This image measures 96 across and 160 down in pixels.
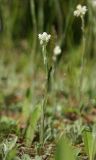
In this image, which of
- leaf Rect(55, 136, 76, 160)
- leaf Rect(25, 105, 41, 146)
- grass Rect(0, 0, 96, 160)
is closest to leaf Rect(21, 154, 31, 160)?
grass Rect(0, 0, 96, 160)

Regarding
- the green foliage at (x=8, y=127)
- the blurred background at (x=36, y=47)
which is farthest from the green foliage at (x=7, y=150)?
the blurred background at (x=36, y=47)

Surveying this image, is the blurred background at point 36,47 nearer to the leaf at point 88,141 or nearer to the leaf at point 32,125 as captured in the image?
the leaf at point 32,125

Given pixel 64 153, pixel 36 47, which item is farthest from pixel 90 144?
pixel 36 47

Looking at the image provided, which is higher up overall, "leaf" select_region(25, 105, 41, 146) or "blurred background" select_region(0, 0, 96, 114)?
"blurred background" select_region(0, 0, 96, 114)

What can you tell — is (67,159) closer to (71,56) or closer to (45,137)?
(45,137)

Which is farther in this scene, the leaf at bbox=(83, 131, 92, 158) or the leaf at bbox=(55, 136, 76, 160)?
the leaf at bbox=(83, 131, 92, 158)

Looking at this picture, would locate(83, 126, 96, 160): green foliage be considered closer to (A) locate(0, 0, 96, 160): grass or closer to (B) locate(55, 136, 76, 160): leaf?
(A) locate(0, 0, 96, 160): grass

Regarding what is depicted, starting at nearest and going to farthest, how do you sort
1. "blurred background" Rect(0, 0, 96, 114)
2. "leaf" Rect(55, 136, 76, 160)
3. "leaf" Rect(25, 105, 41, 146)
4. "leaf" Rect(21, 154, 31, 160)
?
1. "leaf" Rect(55, 136, 76, 160)
2. "leaf" Rect(21, 154, 31, 160)
3. "leaf" Rect(25, 105, 41, 146)
4. "blurred background" Rect(0, 0, 96, 114)

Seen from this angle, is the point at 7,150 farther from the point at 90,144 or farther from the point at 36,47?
the point at 36,47

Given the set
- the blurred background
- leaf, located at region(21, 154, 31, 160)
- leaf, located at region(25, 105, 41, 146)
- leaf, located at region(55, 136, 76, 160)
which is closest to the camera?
leaf, located at region(55, 136, 76, 160)
